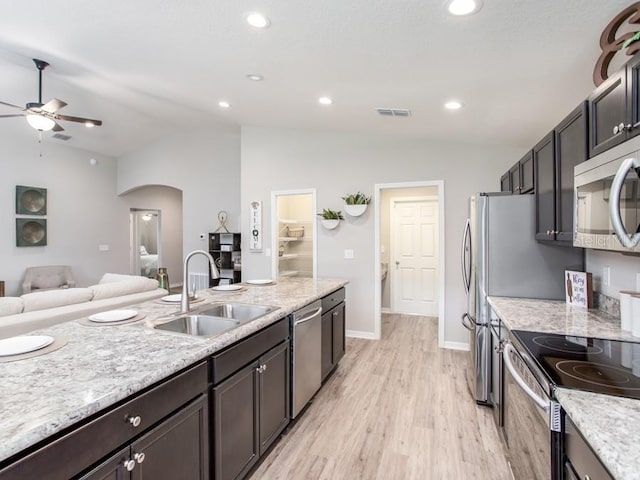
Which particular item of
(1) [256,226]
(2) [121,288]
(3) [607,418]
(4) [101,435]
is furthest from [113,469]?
(1) [256,226]

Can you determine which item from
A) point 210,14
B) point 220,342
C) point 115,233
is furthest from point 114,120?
point 220,342

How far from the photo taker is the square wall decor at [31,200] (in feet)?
20.2

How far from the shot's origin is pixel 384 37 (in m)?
2.12

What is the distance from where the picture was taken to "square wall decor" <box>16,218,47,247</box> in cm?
614

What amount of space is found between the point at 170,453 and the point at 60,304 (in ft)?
8.82

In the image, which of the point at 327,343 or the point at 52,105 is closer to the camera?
the point at 327,343

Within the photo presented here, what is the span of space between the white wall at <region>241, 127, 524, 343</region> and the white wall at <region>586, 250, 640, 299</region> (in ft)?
6.57

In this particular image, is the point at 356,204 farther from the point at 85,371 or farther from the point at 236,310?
the point at 85,371

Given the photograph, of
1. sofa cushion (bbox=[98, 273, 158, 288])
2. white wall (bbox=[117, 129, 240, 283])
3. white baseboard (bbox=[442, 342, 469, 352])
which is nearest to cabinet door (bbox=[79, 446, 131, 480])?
sofa cushion (bbox=[98, 273, 158, 288])

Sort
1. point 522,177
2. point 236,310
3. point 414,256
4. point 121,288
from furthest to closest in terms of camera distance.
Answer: point 414,256 < point 121,288 < point 522,177 < point 236,310

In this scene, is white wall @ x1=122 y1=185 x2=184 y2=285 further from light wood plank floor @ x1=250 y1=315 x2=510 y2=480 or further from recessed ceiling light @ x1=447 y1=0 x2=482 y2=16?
recessed ceiling light @ x1=447 y1=0 x2=482 y2=16

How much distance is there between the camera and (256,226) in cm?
552

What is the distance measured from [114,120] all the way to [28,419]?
21.4 ft

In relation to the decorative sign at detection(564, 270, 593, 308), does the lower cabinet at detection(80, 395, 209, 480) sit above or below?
below
